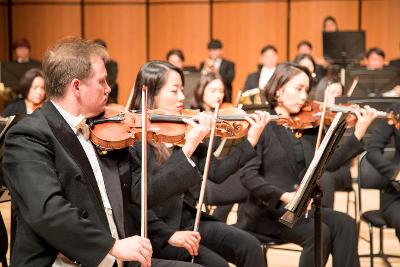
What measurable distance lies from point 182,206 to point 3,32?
922cm

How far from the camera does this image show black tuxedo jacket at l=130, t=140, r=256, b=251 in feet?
9.44

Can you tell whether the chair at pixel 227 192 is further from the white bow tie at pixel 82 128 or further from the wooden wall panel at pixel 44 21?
the wooden wall panel at pixel 44 21

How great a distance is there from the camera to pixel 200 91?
4.96 meters

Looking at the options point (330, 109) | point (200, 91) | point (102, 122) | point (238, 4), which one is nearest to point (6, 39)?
point (238, 4)

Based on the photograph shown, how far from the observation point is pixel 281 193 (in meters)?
3.40

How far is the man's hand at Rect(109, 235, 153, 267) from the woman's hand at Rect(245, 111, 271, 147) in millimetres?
1310

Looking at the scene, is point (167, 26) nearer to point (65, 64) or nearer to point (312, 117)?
point (312, 117)

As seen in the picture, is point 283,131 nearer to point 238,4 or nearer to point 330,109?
point 330,109

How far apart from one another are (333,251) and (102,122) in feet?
5.12

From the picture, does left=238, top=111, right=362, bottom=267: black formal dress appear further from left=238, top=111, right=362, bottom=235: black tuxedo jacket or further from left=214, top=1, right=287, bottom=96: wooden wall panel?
left=214, top=1, right=287, bottom=96: wooden wall panel

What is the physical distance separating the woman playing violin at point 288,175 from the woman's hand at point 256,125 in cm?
28

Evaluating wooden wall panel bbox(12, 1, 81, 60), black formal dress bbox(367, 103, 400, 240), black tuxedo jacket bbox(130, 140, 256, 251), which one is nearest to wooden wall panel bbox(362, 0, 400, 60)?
wooden wall panel bbox(12, 1, 81, 60)

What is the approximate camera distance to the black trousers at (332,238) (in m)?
3.36

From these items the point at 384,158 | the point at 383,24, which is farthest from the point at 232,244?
the point at 383,24
